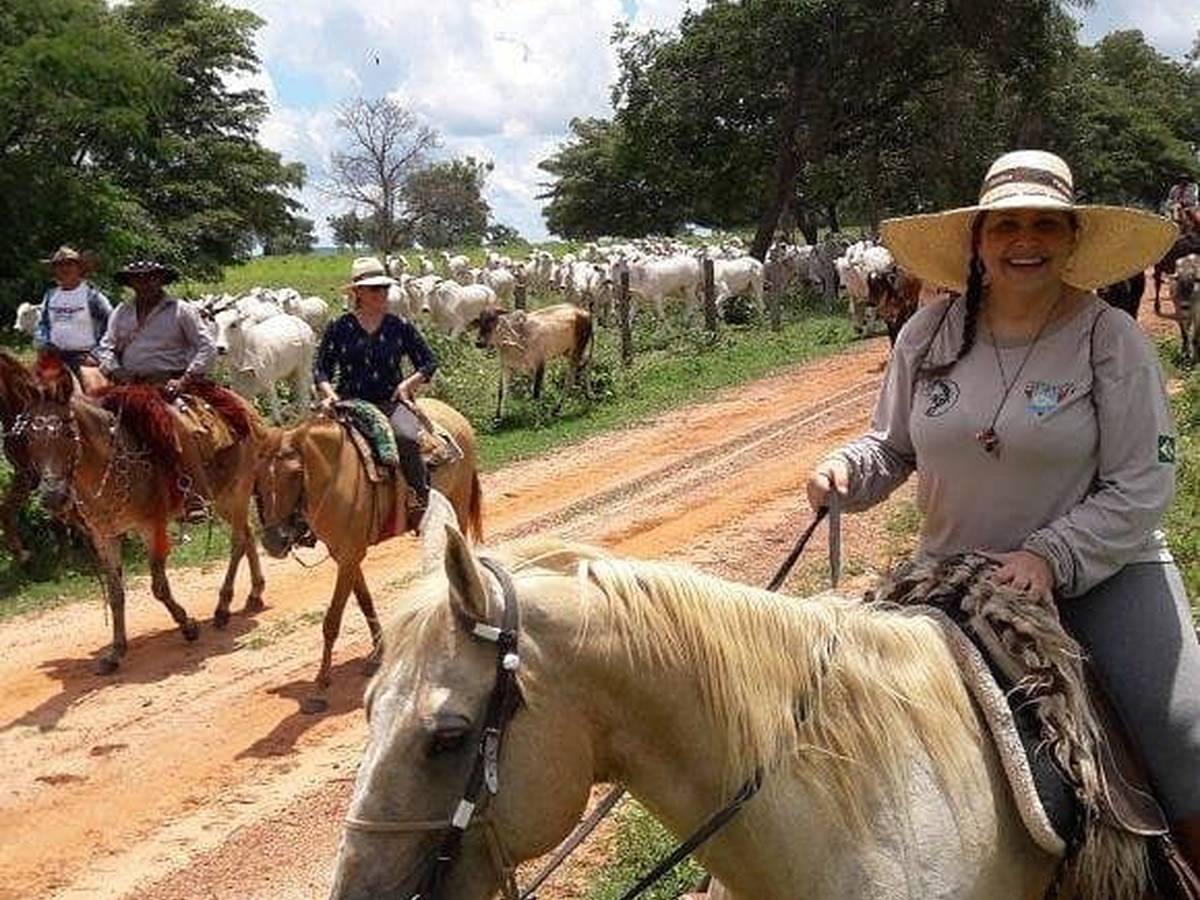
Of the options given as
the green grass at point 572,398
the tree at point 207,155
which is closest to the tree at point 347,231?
the tree at point 207,155

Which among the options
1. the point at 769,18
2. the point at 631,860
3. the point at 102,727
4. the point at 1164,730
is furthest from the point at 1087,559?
the point at 769,18

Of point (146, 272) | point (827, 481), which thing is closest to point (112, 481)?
point (146, 272)

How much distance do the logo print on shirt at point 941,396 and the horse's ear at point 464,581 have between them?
124 cm

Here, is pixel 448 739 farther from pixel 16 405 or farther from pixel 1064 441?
pixel 16 405

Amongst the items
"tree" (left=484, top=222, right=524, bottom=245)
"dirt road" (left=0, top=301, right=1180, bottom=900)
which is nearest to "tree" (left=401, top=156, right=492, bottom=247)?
"tree" (left=484, top=222, right=524, bottom=245)

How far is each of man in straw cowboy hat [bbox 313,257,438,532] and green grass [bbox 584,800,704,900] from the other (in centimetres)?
312

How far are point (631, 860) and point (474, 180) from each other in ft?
231

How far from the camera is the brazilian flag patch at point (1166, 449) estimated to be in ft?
8.75

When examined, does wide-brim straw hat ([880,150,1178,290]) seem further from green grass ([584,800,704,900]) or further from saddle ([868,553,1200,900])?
green grass ([584,800,704,900])

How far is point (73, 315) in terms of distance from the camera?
32.0ft

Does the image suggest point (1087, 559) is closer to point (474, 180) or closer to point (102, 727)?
point (102, 727)

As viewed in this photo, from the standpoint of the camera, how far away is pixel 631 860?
193 inches

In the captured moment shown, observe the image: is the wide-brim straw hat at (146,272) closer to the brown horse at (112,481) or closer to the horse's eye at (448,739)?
the brown horse at (112,481)

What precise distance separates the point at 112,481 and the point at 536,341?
9531 mm
